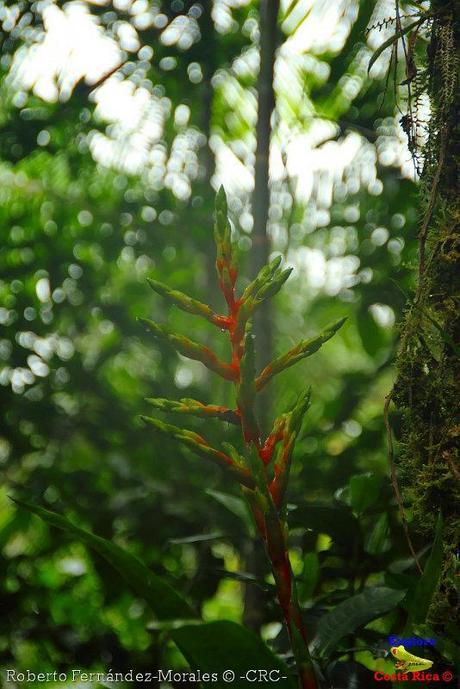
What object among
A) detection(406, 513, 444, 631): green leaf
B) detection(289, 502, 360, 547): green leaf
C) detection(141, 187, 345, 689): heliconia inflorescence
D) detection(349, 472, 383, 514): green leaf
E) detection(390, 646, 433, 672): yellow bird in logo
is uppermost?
detection(141, 187, 345, 689): heliconia inflorescence

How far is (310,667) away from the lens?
1.27ft

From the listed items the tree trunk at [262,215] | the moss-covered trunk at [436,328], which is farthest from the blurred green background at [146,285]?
the moss-covered trunk at [436,328]

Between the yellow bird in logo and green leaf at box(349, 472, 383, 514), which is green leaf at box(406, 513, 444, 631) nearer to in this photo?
the yellow bird in logo

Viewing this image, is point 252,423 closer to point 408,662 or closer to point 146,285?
→ point 408,662

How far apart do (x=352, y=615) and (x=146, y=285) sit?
79cm

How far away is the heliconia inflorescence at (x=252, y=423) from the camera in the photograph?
37 cm

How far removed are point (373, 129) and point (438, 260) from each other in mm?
632

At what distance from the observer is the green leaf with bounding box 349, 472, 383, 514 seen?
2.15ft

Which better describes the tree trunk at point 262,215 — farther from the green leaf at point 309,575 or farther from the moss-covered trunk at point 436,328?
the moss-covered trunk at point 436,328

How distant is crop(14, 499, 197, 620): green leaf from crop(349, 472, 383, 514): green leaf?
297mm

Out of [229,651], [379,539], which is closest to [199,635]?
[229,651]

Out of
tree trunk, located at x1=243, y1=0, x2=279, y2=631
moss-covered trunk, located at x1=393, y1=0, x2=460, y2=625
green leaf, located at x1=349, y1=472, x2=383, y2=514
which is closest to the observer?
moss-covered trunk, located at x1=393, y1=0, x2=460, y2=625

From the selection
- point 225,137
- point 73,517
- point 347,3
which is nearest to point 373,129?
point 347,3

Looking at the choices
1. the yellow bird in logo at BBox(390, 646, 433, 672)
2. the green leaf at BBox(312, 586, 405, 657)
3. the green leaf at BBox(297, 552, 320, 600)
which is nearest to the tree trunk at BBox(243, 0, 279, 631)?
the green leaf at BBox(297, 552, 320, 600)
